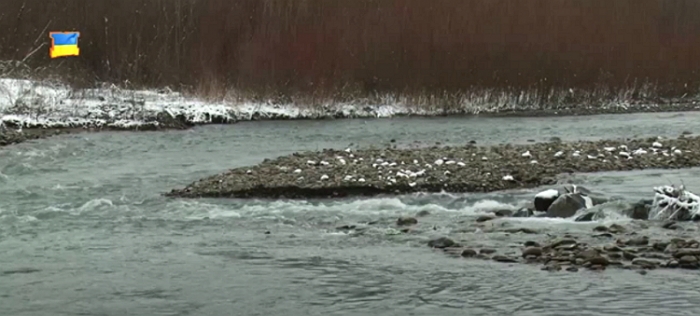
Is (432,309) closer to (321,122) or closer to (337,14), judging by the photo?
(321,122)

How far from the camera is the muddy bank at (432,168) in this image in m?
17.3

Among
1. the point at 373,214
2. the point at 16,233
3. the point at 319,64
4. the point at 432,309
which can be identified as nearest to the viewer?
the point at 432,309

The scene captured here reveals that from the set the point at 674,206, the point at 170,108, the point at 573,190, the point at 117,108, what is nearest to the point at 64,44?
the point at 117,108

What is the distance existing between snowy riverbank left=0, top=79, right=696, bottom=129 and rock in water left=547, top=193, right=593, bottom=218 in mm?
20776

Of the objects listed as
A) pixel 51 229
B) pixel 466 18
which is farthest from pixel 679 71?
pixel 51 229

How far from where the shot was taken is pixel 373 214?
15.0m

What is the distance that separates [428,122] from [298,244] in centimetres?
2166

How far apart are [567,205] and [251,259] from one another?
5164 millimetres

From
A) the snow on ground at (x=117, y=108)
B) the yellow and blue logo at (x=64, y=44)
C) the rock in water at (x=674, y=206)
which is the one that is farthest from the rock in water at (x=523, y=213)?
the yellow and blue logo at (x=64, y=44)

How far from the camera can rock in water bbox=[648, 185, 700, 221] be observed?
13516mm

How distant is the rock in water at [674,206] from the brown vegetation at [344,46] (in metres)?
24.5

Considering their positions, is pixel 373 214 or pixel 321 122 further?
pixel 321 122

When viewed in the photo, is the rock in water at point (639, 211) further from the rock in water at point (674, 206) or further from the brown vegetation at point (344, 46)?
the brown vegetation at point (344, 46)

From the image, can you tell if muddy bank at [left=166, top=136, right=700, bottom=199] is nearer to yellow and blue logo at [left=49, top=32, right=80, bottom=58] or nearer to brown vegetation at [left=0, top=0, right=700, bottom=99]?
brown vegetation at [left=0, top=0, right=700, bottom=99]
